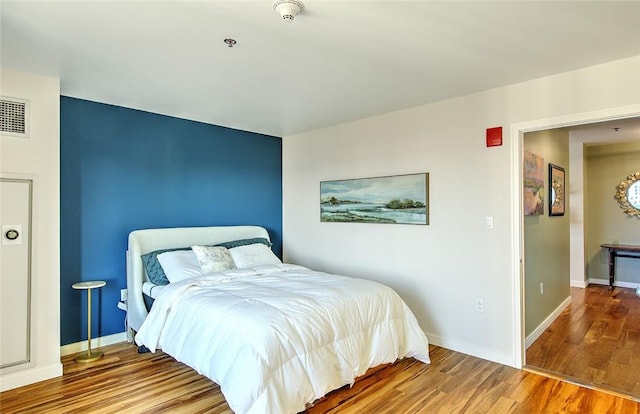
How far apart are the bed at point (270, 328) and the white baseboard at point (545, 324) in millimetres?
1192

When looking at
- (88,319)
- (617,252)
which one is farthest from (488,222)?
(617,252)

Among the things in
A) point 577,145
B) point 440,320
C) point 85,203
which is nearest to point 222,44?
point 85,203

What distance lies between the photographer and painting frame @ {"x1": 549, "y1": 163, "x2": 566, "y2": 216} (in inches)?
164

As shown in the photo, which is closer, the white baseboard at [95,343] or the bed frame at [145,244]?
the white baseboard at [95,343]

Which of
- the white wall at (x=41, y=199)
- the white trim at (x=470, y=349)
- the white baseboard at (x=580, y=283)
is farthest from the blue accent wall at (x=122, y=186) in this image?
the white baseboard at (x=580, y=283)

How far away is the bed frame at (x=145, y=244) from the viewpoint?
3.43 meters

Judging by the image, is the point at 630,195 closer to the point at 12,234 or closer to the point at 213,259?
the point at 213,259

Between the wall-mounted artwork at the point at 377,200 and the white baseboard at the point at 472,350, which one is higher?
the wall-mounted artwork at the point at 377,200

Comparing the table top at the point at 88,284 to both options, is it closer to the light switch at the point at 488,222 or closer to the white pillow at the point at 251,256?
the white pillow at the point at 251,256

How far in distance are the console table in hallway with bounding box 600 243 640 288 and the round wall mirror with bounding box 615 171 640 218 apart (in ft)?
1.91

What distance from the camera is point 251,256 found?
3895 millimetres

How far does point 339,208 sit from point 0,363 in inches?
130

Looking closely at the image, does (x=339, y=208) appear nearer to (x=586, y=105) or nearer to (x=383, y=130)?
(x=383, y=130)

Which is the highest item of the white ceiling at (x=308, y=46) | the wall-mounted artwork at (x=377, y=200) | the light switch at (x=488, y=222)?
the white ceiling at (x=308, y=46)
